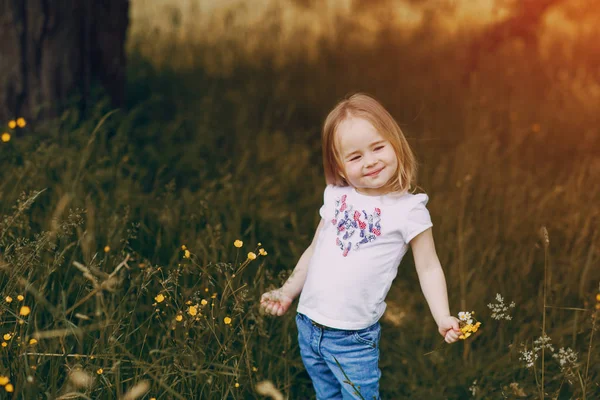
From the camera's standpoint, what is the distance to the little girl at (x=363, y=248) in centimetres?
208

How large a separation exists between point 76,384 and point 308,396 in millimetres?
925

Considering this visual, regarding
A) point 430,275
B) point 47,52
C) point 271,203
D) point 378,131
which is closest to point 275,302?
point 430,275

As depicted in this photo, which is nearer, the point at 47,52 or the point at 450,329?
the point at 450,329

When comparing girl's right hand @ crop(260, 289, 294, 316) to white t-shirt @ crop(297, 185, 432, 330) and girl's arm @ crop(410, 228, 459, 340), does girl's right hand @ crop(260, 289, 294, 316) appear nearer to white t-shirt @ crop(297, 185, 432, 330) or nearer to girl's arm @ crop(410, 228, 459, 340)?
white t-shirt @ crop(297, 185, 432, 330)

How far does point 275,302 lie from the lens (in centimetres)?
227

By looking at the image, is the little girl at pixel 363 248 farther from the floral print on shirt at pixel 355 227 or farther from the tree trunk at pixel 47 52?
the tree trunk at pixel 47 52

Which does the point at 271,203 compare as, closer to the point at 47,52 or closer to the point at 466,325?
the point at 47,52

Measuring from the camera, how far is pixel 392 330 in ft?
9.62

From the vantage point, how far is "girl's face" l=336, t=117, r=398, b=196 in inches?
82.4

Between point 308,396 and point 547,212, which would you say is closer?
point 308,396

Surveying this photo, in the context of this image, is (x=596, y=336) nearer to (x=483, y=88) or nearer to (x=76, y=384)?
(x=76, y=384)

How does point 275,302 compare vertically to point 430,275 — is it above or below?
below

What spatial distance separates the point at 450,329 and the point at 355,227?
0.37 metres

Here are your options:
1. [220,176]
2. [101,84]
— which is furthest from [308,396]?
[101,84]
